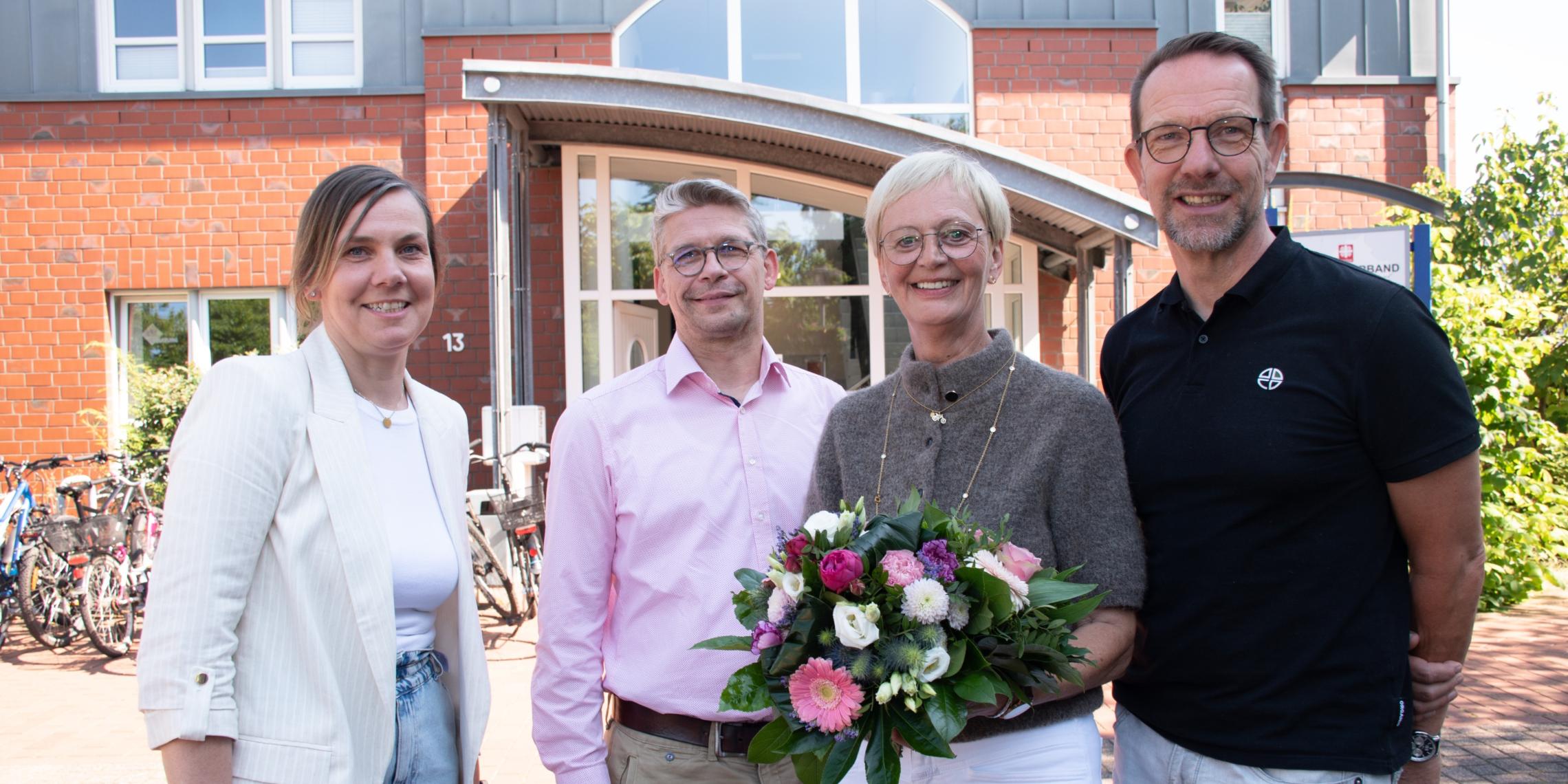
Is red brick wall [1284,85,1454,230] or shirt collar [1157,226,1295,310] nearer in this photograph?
shirt collar [1157,226,1295,310]

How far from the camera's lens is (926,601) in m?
1.67

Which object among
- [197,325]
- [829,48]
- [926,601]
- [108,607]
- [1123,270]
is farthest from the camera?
[197,325]

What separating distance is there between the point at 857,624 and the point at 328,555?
1.07 meters

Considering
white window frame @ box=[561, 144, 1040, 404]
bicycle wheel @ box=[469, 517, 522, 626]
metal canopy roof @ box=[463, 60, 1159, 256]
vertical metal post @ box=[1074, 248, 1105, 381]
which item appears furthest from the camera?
white window frame @ box=[561, 144, 1040, 404]

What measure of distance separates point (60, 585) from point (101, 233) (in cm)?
441

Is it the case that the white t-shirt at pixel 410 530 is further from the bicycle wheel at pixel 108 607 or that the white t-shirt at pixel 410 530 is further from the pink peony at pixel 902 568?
the bicycle wheel at pixel 108 607

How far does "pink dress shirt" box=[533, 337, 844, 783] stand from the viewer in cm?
235

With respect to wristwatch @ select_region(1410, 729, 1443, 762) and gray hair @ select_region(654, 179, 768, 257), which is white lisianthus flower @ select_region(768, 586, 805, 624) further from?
wristwatch @ select_region(1410, 729, 1443, 762)

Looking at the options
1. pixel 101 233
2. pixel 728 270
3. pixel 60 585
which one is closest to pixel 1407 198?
pixel 728 270

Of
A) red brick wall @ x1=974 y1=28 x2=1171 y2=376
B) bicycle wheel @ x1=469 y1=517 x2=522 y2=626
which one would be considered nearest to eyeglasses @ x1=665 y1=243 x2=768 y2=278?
bicycle wheel @ x1=469 y1=517 x2=522 y2=626

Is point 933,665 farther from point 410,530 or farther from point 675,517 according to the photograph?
point 410,530

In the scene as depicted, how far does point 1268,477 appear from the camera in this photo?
2.06 m

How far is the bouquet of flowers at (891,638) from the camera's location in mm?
1687

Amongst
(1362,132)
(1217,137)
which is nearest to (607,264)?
(1362,132)
